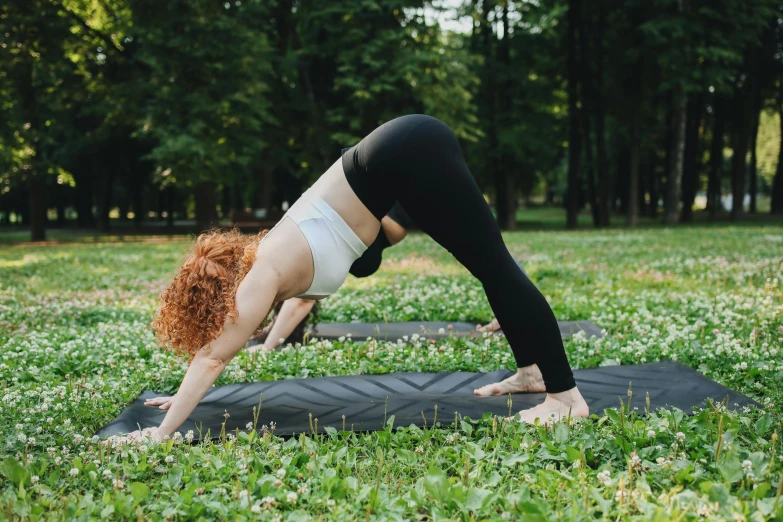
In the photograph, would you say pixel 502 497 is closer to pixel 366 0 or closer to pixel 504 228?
pixel 366 0

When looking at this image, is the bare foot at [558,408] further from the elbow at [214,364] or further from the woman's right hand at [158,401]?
the woman's right hand at [158,401]

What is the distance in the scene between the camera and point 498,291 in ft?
11.9

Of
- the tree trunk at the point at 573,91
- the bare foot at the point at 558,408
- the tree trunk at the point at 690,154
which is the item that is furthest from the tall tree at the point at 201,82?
the bare foot at the point at 558,408

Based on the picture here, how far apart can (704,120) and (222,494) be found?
128ft

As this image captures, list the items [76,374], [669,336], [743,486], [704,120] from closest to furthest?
[743,486]
[76,374]
[669,336]
[704,120]

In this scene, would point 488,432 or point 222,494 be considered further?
point 488,432

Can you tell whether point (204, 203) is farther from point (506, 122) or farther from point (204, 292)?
point (204, 292)

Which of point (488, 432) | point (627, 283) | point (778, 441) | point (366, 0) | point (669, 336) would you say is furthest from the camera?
point (366, 0)

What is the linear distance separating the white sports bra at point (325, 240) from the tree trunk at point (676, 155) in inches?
1014

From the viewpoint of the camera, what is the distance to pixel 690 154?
31.0m

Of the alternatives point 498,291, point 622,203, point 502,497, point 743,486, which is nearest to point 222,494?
point 502,497

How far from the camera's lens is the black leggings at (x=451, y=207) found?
11.6 feet

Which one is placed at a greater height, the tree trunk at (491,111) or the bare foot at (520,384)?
the tree trunk at (491,111)

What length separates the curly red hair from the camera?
3.43m
